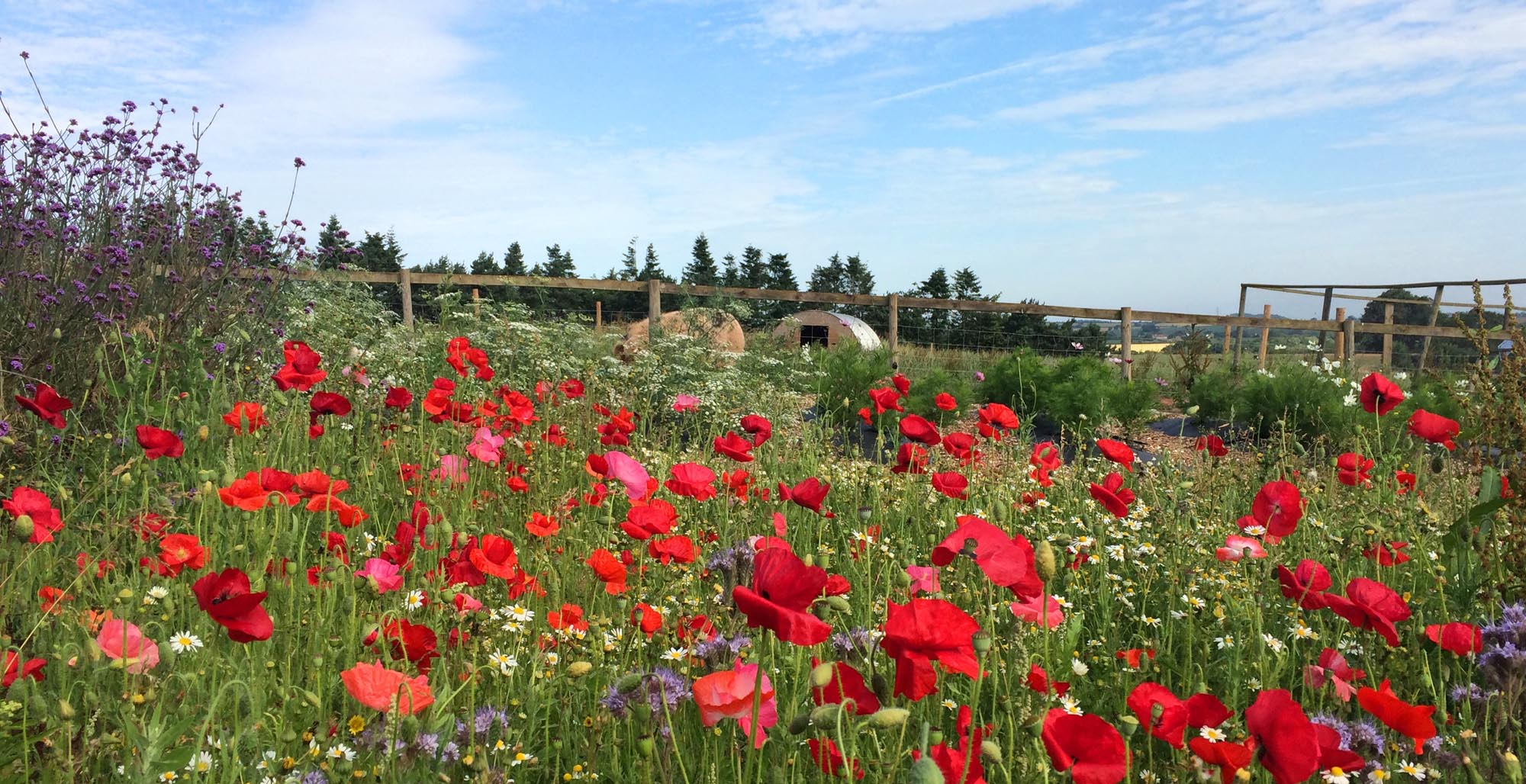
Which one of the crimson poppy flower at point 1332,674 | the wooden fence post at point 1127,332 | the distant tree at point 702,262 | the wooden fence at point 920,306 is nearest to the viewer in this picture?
the crimson poppy flower at point 1332,674

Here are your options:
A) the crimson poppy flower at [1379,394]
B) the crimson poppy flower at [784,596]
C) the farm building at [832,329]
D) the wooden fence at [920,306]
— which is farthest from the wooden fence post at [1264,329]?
the crimson poppy flower at [784,596]

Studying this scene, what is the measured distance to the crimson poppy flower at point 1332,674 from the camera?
1.62 metres

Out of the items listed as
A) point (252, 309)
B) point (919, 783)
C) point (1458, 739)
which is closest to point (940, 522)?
point (1458, 739)

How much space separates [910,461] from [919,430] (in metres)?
0.46

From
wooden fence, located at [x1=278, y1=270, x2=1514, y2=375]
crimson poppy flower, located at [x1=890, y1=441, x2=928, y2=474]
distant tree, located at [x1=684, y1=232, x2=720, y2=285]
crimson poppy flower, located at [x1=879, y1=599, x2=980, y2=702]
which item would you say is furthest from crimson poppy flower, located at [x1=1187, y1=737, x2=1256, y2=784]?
distant tree, located at [x1=684, y1=232, x2=720, y2=285]

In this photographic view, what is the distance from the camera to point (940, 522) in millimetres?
3105

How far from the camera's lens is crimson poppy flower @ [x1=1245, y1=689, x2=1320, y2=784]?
3.49 feet

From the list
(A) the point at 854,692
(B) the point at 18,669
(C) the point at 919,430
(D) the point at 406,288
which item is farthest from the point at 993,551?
(D) the point at 406,288

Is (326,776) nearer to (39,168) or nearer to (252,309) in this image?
(252,309)

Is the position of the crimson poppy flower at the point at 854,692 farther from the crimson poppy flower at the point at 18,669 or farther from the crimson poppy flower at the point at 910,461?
the crimson poppy flower at the point at 910,461

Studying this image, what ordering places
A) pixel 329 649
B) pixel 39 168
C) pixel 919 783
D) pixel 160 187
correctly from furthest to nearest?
pixel 160 187, pixel 39 168, pixel 329 649, pixel 919 783

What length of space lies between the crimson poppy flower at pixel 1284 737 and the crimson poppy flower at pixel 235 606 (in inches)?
48.7

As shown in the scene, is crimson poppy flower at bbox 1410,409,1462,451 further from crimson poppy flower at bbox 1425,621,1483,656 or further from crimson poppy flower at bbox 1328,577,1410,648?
crimson poppy flower at bbox 1328,577,1410,648

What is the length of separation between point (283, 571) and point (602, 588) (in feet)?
2.39
